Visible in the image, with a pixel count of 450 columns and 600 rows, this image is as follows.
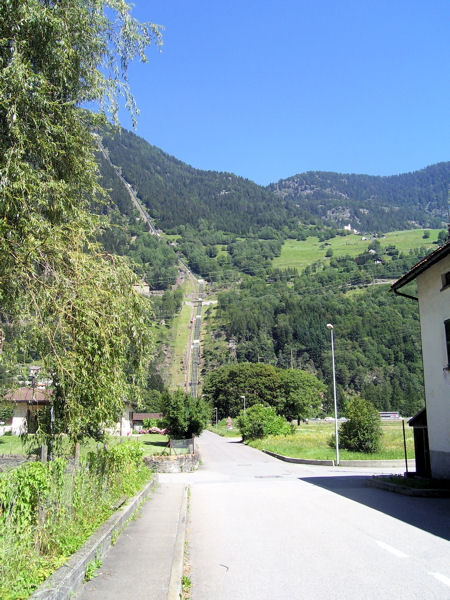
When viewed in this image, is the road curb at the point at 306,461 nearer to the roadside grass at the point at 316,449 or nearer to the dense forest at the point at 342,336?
the roadside grass at the point at 316,449

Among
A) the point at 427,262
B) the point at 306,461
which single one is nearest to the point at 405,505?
the point at 427,262

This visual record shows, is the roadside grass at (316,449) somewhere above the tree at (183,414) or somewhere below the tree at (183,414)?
below

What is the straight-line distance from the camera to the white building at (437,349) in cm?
1616

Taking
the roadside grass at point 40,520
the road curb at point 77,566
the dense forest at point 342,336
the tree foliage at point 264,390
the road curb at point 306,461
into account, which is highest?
the dense forest at point 342,336

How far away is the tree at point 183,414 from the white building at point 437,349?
71.5ft

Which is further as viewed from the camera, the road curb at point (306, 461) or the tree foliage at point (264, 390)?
the tree foliage at point (264, 390)

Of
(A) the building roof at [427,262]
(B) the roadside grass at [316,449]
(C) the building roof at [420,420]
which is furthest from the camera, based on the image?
(B) the roadside grass at [316,449]

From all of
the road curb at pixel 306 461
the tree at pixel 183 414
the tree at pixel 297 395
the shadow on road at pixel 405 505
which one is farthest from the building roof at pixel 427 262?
the tree at pixel 297 395

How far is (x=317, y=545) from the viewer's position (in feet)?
28.9

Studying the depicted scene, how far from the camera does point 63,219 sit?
8680 millimetres

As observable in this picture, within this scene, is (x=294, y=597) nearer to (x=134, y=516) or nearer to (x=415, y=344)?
(x=134, y=516)

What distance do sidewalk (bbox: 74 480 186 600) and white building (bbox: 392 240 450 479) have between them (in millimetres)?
9331

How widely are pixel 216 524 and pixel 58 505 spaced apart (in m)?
5.54

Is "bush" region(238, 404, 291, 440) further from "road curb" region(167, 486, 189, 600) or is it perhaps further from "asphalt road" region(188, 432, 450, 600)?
"road curb" region(167, 486, 189, 600)
